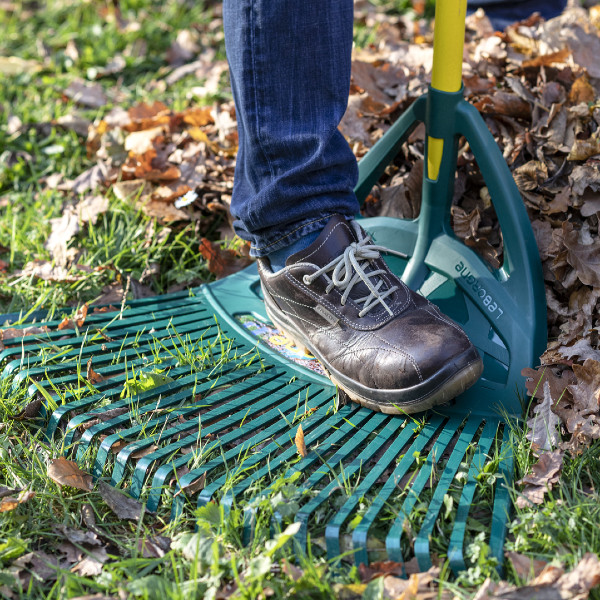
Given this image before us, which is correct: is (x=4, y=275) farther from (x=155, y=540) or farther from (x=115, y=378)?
(x=155, y=540)

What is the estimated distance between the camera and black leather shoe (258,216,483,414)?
1531 millimetres

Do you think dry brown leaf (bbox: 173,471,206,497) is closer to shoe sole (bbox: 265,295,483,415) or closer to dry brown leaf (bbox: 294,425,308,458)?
dry brown leaf (bbox: 294,425,308,458)

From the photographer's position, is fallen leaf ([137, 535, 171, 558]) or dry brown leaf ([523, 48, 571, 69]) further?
dry brown leaf ([523, 48, 571, 69])

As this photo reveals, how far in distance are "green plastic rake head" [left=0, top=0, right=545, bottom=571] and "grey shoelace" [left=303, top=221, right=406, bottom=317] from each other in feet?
0.79

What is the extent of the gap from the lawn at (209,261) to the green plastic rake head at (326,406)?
17 millimetres

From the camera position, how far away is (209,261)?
7.66 ft

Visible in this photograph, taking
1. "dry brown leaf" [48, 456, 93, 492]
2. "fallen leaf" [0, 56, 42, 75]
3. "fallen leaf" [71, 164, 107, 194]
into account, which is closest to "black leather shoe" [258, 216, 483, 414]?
"dry brown leaf" [48, 456, 93, 492]

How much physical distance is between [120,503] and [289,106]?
0.95 metres

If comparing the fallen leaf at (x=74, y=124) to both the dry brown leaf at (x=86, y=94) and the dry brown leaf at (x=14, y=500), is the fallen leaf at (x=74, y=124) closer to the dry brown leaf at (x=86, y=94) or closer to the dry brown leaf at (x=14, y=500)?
the dry brown leaf at (x=86, y=94)

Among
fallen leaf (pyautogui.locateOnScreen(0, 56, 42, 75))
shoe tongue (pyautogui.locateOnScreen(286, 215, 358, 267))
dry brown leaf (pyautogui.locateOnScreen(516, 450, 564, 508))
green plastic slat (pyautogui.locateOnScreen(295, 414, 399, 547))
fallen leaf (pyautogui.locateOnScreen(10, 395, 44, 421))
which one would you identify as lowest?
fallen leaf (pyautogui.locateOnScreen(10, 395, 44, 421))

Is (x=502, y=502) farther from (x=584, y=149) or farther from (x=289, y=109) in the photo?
(x=584, y=149)

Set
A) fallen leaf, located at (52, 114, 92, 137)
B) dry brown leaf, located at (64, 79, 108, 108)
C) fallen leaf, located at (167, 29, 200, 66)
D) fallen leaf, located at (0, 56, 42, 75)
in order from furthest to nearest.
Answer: fallen leaf, located at (167, 29, 200, 66), fallen leaf, located at (0, 56, 42, 75), dry brown leaf, located at (64, 79, 108, 108), fallen leaf, located at (52, 114, 92, 137)

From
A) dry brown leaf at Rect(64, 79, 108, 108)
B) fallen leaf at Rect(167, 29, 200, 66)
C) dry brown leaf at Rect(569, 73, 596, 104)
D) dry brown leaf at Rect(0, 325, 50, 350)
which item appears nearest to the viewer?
dry brown leaf at Rect(0, 325, 50, 350)

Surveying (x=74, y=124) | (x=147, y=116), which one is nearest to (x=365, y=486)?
(x=147, y=116)
